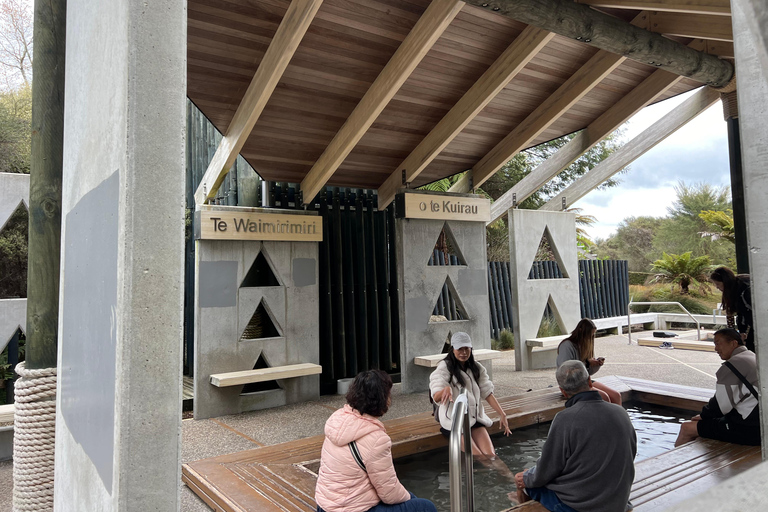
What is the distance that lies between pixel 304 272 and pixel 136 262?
5559 mm

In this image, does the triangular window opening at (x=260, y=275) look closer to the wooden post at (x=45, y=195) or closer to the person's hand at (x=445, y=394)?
the person's hand at (x=445, y=394)

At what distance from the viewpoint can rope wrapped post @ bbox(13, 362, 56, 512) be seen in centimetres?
207

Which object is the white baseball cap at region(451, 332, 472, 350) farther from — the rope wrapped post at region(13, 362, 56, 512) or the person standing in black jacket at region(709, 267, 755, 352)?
the rope wrapped post at region(13, 362, 56, 512)

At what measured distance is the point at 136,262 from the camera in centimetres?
151

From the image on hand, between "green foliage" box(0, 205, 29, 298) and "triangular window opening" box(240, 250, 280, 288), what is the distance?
4454 mm

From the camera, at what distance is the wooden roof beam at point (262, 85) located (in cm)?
464

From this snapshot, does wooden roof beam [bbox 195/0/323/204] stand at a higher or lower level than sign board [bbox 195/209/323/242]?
higher

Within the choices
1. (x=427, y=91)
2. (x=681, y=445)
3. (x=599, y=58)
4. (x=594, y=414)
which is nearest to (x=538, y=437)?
(x=681, y=445)

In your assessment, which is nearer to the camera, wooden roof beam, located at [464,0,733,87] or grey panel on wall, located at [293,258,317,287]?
wooden roof beam, located at [464,0,733,87]

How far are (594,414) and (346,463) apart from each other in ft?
4.47

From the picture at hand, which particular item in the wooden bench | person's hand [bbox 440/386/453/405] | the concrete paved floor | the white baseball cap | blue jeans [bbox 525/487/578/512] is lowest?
Answer: the concrete paved floor

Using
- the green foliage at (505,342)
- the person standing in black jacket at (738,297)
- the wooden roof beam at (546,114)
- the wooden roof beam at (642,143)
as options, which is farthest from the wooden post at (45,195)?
the green foliage at (505,342)

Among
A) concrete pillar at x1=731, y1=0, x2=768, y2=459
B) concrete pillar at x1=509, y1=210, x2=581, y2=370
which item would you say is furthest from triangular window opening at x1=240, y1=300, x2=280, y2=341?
concrete pillar at x1=731, y1=0, x2=768, y2=459

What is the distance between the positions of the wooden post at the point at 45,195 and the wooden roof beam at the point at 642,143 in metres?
8.15
